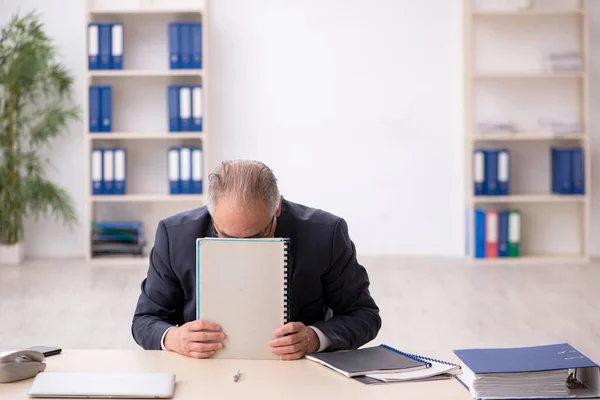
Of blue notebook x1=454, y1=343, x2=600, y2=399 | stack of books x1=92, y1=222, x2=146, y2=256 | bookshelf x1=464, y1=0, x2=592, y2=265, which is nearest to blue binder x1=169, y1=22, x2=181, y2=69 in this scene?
stack of books x1=92, y1=222, x2=146, y2=256

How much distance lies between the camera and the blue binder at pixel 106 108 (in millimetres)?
6645

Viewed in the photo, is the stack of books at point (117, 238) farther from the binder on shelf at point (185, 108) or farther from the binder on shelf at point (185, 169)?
the binder on shelf at point (185, 108)

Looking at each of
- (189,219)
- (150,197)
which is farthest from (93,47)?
(189,219)

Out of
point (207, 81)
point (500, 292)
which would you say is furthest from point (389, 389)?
point (207, 81)

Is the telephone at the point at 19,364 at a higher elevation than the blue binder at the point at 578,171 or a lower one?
lower

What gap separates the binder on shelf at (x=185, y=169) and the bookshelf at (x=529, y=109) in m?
2.05

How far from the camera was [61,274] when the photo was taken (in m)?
6.27

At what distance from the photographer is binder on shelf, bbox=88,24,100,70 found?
6559 mm

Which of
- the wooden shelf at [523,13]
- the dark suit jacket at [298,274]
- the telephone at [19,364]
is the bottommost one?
the telephone at [19,364]

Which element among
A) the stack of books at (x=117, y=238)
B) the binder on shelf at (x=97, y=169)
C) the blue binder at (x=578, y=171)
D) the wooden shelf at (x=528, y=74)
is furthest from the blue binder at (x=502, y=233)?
the binder on shelf at (x=97, y=169)

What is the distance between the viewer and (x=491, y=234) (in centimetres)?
675

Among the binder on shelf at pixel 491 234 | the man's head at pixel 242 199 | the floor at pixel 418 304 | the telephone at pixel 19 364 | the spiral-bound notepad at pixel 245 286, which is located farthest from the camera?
the binder on shelf at pixel 491 234

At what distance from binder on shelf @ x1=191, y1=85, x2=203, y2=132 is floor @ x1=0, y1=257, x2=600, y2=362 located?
1.11 metres

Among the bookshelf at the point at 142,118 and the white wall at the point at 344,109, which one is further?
the white wall at the point at 344,109
